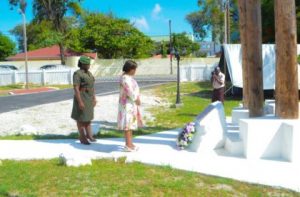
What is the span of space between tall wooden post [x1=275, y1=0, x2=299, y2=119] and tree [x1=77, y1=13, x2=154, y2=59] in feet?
128

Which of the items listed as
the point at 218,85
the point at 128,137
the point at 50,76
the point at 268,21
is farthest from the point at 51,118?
the point at 50,76

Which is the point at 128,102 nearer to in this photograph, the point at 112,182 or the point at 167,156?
the point at 167,156

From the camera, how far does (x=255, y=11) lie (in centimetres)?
897

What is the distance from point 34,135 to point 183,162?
422cm

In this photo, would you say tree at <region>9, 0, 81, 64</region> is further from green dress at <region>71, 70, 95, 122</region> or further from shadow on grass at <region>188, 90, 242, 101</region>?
green dress at <region>71, 70, 95, 122</region>

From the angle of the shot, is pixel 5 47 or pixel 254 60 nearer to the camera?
pixel 254 60

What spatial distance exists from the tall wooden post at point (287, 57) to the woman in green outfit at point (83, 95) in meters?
3.19

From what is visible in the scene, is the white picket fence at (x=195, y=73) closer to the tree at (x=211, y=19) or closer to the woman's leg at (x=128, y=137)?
the tree at (x=211, y=19)

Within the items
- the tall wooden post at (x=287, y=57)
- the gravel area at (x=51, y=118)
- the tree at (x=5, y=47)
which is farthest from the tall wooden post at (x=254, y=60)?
the tree at (x=5, y=47)

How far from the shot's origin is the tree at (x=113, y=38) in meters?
46.2

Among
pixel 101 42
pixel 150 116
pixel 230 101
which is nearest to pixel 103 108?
pixel 150 116

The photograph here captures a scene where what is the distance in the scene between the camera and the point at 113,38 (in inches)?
1823

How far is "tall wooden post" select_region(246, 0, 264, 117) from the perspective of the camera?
8852 millimetres

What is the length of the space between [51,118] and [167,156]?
7.99m
